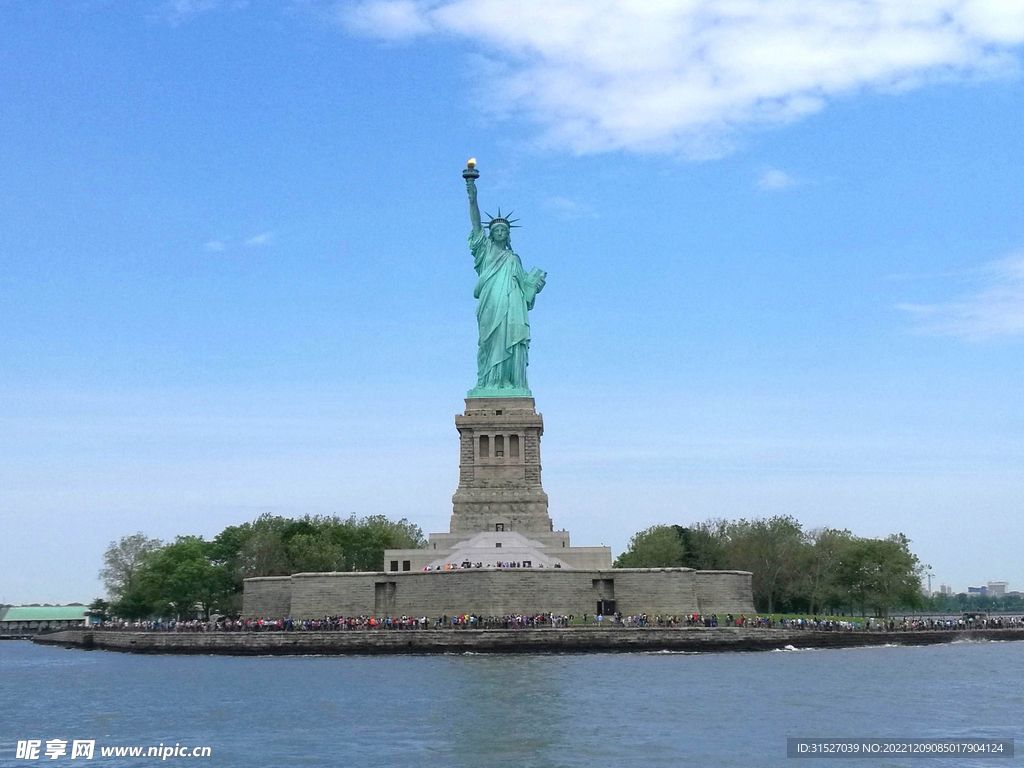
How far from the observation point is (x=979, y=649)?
58.8m

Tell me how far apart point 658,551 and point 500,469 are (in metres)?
17.2

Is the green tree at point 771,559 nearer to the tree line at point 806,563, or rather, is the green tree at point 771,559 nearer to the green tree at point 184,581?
the tree line at point 806,563

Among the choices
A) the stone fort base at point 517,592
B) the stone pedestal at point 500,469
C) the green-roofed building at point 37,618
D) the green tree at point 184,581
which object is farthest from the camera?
the green-roofed building at point 37,618

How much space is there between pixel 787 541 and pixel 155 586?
36.8 metres

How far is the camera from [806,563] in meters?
77.4

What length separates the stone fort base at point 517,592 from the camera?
5600 centimetres

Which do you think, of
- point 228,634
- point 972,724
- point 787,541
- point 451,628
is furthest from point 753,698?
point 787,541

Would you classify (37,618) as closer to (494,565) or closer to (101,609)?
(101,609)

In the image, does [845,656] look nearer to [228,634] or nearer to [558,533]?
[558,533]

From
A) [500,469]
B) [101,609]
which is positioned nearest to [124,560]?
[101,609]

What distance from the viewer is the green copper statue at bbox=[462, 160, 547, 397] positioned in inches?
2719

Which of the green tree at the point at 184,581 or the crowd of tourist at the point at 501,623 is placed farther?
the green tree at the point at 184,581

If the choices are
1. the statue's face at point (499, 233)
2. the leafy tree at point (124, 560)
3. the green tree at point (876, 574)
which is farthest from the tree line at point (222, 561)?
the green tree at point (876, 574)

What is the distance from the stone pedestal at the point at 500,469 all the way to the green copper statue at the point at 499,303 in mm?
1312
